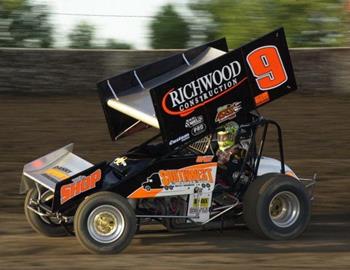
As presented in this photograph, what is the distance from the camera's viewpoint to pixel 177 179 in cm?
955

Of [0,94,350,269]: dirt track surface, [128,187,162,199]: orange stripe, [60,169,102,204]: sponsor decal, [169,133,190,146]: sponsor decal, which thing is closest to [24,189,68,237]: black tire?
[0,94,350,269]: dirt track surface

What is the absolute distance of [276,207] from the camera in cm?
1008

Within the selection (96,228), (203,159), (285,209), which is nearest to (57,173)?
(96,228)

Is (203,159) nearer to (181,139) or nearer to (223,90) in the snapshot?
(181,139)

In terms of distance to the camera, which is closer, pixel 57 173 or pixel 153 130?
pixel 57 173

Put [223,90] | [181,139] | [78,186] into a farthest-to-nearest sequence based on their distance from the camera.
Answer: [223,90] < [181,139] < [78,186]

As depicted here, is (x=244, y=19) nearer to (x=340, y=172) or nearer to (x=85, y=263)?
(x=340, y=172)

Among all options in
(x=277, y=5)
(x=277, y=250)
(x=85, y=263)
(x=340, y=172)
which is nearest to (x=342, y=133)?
(x=340, y=172)

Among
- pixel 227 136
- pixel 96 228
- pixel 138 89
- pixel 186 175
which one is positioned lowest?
pixel 96 228

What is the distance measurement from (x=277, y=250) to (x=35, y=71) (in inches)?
401

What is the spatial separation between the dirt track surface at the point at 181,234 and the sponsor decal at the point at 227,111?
1411 mm

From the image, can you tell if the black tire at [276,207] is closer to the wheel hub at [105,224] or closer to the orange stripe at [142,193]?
the orange stripe at [142,193]

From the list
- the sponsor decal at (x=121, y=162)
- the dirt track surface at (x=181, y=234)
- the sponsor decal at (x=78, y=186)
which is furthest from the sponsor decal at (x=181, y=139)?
the dirt track surface at (x=181, y=234)

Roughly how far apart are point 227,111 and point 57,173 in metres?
2.03
